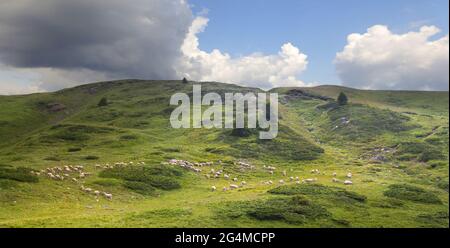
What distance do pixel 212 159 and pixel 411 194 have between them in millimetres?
34020

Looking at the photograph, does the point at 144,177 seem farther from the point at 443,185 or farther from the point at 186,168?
the point at 443,185

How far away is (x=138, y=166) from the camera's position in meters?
58.7

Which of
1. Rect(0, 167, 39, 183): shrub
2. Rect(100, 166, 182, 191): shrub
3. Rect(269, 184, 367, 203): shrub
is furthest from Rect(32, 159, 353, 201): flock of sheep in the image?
Rect(269, 184, 367, 203): shrub

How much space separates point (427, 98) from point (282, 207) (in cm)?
17402

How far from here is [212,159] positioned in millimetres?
75625

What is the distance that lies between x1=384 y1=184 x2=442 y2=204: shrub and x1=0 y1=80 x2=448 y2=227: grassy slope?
1.20 meters

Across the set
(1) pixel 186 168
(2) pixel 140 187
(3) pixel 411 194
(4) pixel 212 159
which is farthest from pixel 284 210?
(4) pixel 212 159

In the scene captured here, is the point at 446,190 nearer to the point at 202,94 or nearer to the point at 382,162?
the point at 382,162

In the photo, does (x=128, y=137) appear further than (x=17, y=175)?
Yes

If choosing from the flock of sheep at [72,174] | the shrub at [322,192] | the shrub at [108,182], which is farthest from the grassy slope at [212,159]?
the flock of sheep at [72,174]

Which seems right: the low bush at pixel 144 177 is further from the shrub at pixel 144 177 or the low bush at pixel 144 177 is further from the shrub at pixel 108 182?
the shrub at pixel 108 182

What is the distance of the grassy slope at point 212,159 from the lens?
3794 centimetres

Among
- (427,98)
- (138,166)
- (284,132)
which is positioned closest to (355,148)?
(284,132)

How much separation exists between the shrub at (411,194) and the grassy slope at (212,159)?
1.20 meters
